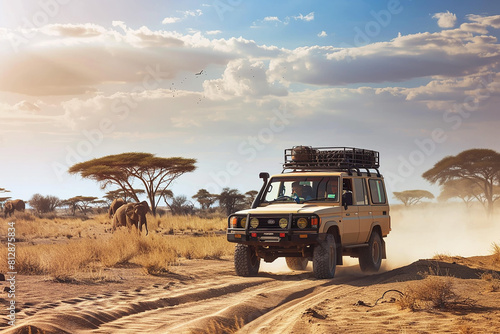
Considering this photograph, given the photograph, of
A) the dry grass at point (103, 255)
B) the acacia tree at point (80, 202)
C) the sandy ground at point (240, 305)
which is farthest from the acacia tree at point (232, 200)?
the sandy ground at point (240, 305)

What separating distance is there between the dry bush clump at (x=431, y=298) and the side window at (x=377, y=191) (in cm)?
671

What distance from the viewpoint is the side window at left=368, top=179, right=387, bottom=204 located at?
17650mm

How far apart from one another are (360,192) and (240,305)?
6.68 meters

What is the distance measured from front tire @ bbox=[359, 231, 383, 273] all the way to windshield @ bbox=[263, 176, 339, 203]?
101 inches

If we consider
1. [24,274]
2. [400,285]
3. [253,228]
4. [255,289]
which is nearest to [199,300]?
[255,289]

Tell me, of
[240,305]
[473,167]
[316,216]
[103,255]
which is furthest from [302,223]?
[473,167]

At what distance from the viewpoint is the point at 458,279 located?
14.0m

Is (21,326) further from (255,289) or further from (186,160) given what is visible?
(186,160)

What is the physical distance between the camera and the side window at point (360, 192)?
16.4 metres

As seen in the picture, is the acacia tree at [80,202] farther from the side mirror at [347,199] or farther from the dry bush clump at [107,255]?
the side mirror at [347,199]

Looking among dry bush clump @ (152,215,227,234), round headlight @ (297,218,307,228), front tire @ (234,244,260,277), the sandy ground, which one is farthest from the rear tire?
dry bush clump @ (152,215,227,234)

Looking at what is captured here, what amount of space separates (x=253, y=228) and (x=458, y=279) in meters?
4.73

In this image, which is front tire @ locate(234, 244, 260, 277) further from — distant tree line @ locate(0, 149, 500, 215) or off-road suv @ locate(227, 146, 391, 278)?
distant tree line @ locate(0, 149, 500, 215)

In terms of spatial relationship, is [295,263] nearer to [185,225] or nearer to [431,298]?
[431,298]
